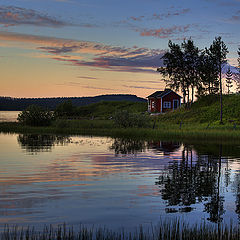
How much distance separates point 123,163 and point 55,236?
48.4 feet

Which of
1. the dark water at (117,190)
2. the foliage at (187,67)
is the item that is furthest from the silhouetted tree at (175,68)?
the dark water at (117,190)

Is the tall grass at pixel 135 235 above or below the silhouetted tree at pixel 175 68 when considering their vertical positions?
below

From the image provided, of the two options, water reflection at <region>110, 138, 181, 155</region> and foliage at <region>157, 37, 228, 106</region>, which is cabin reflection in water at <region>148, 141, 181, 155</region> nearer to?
water reflection at <region>110, 138, 181, 155</region>

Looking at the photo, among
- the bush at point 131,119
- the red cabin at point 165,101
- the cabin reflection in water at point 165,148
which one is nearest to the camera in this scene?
the cabin reflection in water at point 165,148

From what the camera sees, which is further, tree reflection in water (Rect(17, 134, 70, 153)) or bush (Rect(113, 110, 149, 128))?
bush (Rect(113, 110, 149, 128))

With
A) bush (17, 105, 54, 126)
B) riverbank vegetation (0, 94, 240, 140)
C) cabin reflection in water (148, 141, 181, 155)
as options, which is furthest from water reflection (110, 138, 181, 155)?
bush (17, 105, 54, 126)

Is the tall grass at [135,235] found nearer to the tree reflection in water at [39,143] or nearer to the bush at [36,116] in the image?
the tree reflection in water at [39,143]

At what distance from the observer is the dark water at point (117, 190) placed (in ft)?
34.8

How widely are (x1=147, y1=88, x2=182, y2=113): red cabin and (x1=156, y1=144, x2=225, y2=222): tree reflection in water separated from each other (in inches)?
2822

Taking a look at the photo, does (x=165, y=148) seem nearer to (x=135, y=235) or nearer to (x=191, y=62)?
(x=135, y=235)

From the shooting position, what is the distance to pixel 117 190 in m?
14.6

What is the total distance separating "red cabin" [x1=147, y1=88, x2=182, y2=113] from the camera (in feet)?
313

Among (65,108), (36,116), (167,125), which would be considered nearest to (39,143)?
(36,116)

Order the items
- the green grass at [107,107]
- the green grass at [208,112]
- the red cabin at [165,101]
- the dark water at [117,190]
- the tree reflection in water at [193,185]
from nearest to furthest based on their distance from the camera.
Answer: the dark water at [117,190] < the tree reflection in water at [193,185] < the green grass at [208,112] < the red cabin at [165,101] < the green grass at [107,107]
